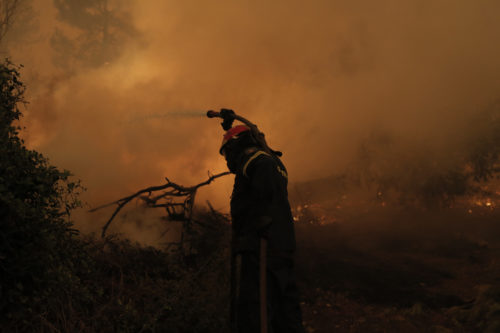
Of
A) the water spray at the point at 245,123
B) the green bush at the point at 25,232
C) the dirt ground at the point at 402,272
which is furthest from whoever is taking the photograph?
the dirt ground at the point at 402,272

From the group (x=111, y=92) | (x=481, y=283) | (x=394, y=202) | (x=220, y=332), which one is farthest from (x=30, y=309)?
(x=111, y=92)

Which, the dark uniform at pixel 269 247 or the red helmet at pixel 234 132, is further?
the red helmet at pixel 234 132

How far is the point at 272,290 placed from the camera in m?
2.87

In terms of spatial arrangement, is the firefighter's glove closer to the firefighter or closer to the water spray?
the firefighter

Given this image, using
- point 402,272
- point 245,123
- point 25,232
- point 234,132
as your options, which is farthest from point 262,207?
point 402,272

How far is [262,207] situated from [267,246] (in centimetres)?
35

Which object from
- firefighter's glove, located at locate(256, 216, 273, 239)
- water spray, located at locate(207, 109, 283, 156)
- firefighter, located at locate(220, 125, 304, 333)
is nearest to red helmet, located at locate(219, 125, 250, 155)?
water spray, located at locate(207, 109, 283, 156)

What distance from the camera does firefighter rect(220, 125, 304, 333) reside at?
277cm

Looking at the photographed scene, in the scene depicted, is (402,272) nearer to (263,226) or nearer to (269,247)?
(269,247)

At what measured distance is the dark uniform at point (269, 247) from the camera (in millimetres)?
2777

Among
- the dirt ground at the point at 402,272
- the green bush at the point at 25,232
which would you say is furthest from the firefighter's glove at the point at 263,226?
the dirt ground at the point at 402,272

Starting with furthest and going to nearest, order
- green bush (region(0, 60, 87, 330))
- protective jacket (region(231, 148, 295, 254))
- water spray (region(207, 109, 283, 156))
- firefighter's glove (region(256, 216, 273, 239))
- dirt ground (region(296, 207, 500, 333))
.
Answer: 1. dirt ground (region(296, 207, 500, 333))
2. water spray (region(207, 109, 283, 156))
3. protective jacket (region(231, 148, 295, 254))
4. firefighter's glove (region(256, 216, 273, 239))
5. green bush (region(0, 60, 87, 330))

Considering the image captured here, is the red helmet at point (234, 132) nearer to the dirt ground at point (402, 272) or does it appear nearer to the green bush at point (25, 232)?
the green bush at point (25, 232)

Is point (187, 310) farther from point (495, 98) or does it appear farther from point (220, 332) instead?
point (495, 98)
